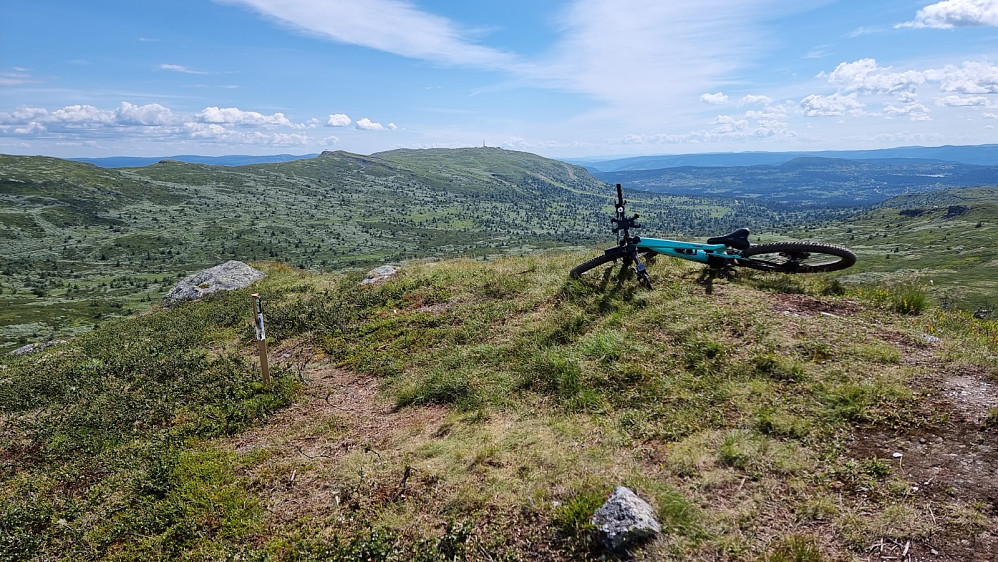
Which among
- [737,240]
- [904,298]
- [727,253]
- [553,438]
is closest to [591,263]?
[727,253]

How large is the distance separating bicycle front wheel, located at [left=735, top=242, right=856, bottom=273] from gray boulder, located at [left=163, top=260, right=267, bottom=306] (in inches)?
955

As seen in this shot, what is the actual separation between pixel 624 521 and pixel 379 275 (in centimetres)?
1791

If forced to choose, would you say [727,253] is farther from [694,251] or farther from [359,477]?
[359,477]

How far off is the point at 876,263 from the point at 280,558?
694 feet

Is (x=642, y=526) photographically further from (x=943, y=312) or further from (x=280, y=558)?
(x=943, y=312)

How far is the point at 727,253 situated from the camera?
1269cm

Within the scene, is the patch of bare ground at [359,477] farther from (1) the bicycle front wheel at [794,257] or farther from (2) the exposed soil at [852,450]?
(1) the bicycle front wheel at [794,257]

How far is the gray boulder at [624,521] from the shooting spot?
5.11 meters

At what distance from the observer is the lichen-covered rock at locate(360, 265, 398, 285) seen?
20.5 m

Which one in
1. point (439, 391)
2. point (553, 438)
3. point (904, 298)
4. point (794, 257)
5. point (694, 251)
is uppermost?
point (694, 251)

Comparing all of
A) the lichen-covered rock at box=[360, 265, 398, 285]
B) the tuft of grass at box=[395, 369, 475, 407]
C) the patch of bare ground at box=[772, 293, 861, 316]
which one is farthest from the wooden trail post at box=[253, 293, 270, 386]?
the patch of bare ground at box=[772, 293, 861, 316]

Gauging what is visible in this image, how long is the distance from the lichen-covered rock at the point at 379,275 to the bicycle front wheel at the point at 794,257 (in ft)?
47.4

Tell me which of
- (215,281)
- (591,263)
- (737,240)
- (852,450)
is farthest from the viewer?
(215,281)

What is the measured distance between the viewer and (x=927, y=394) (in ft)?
22.8
